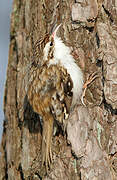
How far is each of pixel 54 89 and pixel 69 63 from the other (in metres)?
0.13

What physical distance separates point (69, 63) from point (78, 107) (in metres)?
0.20

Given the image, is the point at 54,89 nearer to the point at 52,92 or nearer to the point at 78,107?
the point at 52,92

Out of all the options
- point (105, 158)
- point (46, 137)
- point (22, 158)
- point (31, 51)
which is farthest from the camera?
point (31, 51)

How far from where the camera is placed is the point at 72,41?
5.99ft

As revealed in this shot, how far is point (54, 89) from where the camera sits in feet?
5.93

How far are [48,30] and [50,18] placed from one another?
55 millimetres

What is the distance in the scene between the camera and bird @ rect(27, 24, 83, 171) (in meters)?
1.76

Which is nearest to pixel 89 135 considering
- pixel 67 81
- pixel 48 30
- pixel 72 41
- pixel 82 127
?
pixel 82 127

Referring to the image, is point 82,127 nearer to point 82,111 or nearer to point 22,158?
point 82,111

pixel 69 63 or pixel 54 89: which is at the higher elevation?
pixel 69 63

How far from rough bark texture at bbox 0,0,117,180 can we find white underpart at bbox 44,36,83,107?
0.03 metres


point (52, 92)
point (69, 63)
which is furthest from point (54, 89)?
point (69, 63)

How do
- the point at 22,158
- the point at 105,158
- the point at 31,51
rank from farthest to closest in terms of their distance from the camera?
the point at 31,51
the point at 22,158
the point at 105,158

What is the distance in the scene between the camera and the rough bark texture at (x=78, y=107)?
164cm
